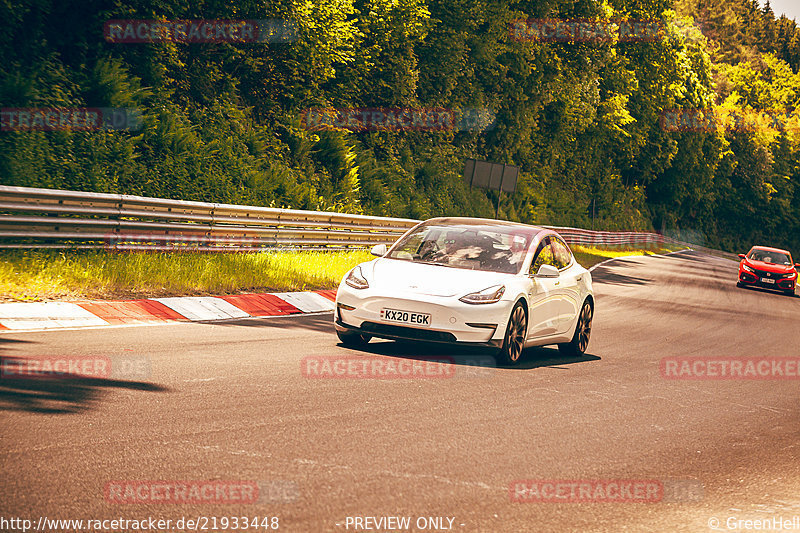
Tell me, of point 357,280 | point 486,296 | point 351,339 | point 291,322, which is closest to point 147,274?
point 291,322

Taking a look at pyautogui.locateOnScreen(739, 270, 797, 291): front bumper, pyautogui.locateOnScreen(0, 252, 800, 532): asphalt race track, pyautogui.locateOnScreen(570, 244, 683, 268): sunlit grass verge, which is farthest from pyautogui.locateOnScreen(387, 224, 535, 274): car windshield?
pyautogui.locateOnScreen(570, 244, 683, 268): sunlit grass verge

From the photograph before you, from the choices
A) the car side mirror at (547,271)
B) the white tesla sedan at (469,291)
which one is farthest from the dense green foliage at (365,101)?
the car side mirror at (547,271)

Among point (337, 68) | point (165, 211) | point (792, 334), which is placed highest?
point (337, 68)

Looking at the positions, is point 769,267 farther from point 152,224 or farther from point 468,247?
point 468,247

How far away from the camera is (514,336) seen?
983 centimetres

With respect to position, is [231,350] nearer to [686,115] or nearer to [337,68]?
[337,68]

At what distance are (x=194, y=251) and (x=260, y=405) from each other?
8.83 meters

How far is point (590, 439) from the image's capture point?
6594mm

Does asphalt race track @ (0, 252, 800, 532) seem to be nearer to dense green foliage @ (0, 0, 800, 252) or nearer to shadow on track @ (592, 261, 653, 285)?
dense green foliage @ (0, 0, 800, 252)

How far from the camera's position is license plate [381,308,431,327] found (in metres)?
9.30

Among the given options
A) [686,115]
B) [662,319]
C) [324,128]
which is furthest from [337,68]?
[686,115]

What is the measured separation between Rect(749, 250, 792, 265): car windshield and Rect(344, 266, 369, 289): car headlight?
25.9 meters

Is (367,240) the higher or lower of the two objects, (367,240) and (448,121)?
the lower

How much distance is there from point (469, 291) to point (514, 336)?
0.77 meters
